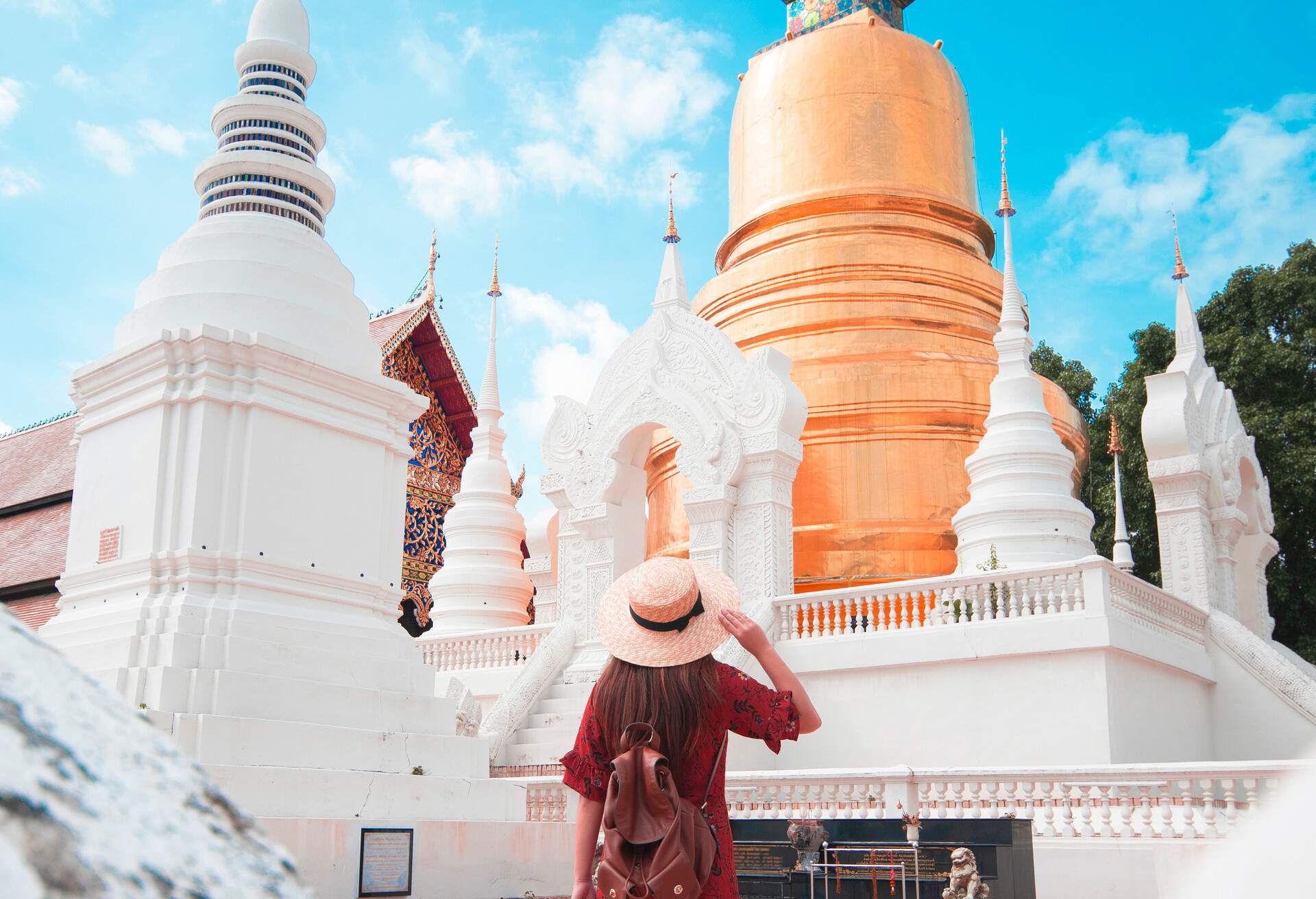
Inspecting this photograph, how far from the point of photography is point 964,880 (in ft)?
18.8

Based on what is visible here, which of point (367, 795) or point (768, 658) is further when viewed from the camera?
point (367, 795)

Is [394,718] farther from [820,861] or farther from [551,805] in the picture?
[820,861]

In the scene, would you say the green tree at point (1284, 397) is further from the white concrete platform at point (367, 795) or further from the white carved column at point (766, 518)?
the white concrete platform at point (367, 795)

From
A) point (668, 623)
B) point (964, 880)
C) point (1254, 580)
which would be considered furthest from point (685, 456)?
point (668, 623)

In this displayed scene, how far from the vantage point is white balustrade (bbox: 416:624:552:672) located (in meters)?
14.2

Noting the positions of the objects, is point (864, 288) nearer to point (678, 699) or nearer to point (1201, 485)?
point (1201, 485)

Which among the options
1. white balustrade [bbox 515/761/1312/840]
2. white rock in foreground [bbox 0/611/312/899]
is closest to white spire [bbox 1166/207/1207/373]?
white balustrade [bbox 515/761/1312/840]

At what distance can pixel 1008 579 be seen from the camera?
11.2 m

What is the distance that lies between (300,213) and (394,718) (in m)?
3.60

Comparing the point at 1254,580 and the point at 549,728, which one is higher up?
the point at 1254,580

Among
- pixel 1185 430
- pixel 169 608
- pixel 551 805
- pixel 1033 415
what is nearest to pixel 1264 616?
pixel 1185 430

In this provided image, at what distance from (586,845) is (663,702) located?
15.0 inches

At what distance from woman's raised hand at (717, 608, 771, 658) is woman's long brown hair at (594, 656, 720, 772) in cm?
9

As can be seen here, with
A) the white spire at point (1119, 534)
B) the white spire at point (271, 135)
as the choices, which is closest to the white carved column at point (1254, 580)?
the white spire at point (1119, 534)
